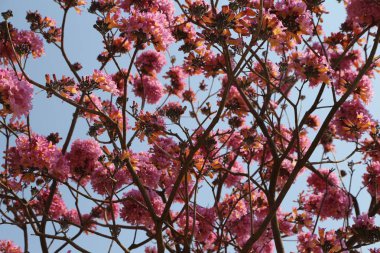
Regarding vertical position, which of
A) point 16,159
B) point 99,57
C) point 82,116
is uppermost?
point 99,57

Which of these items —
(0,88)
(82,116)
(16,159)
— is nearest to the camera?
(0,88)

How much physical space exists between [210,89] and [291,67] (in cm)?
123

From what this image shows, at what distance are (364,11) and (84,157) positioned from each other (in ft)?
9.36

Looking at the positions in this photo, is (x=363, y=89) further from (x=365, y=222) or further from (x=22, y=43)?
(x=22, y=43)

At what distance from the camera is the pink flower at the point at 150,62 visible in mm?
4969

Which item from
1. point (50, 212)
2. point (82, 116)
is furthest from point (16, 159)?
point (50, 212)

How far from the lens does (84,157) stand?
399 cm

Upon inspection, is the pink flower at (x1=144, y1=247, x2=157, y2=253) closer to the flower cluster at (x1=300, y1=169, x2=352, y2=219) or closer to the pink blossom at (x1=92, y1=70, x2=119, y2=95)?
the flower cluster at (x1=300, y1=169, x2=352, y2=219)

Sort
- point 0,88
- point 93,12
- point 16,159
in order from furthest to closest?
→ point 93,12
point 16,159
point 0,88

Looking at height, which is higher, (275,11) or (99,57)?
(99,57)

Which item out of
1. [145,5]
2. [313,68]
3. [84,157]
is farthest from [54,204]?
[313,68]

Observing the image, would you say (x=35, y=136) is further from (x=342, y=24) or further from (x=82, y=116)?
(x=342, y=24)

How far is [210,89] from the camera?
4688 millimetres

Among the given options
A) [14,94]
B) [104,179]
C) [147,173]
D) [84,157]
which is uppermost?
[84,157]
